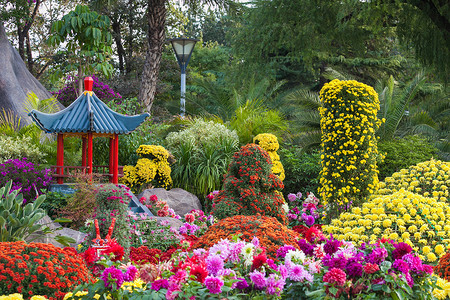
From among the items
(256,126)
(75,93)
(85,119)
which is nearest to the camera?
(85,119)

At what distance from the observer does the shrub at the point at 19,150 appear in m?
9.68

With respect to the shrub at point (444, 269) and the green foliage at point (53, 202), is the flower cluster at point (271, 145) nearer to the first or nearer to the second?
the green foliage at point (53, 202)

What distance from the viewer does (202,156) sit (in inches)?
468

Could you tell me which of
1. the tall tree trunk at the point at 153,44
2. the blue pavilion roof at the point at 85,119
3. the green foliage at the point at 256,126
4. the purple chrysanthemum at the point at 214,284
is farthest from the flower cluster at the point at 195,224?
the tall tree trunk at the point at 153,44

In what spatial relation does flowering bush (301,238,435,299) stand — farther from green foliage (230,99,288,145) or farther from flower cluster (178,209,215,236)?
green foliage (230,99,288,145)

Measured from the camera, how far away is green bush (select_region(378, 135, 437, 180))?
11.0 meters

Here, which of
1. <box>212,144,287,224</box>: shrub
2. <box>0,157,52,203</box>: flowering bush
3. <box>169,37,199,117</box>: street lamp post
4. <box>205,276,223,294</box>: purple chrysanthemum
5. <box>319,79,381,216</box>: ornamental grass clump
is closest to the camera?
<box>205,276,223,294</box>: purple chrysanthemum

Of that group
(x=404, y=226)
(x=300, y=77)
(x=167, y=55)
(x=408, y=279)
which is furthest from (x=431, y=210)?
(x=167, y=55)

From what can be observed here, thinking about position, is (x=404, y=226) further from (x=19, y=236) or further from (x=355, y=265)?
(x=19, y=236)

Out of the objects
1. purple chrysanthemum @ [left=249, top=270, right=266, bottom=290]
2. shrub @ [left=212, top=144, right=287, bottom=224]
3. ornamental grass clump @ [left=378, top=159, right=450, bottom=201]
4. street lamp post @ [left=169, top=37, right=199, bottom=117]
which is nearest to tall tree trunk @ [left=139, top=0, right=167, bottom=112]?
street lamp post @ [left=169, top=37, right=199, bottom=117]

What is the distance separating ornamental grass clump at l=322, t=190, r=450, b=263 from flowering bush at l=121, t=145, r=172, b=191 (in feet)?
18.3

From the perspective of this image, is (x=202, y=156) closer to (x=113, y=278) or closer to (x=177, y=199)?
(x=177, y=199)

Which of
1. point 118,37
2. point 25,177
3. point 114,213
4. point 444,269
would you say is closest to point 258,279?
point 444,269

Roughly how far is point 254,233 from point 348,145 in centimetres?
433
